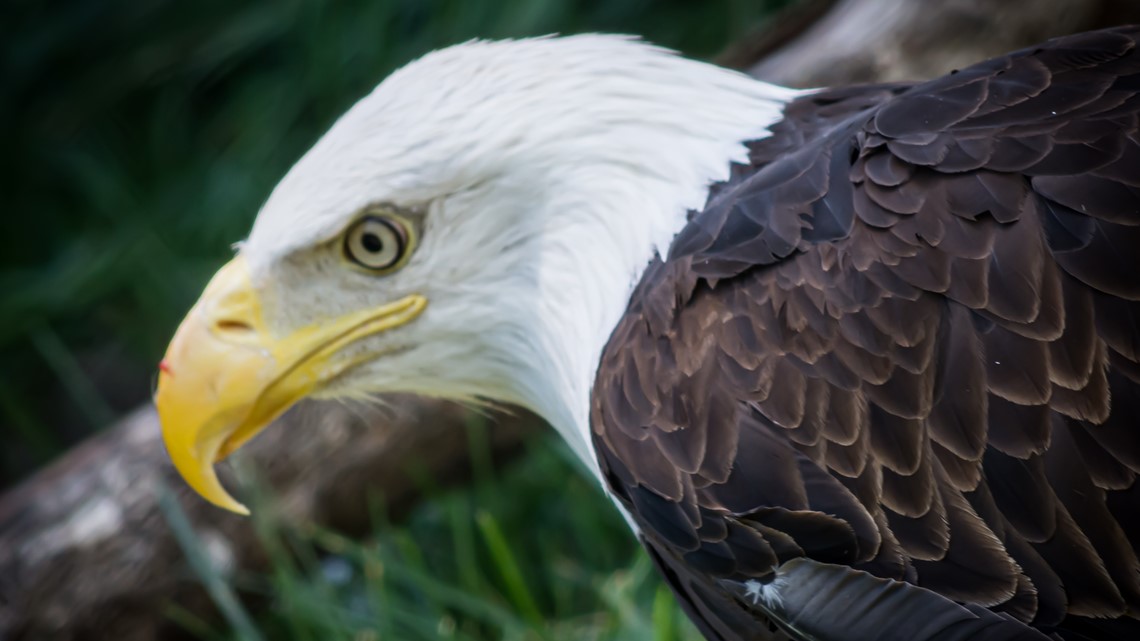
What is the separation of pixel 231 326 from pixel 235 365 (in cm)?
7

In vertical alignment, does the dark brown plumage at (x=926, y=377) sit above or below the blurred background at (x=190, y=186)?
below

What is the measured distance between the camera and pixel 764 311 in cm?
196

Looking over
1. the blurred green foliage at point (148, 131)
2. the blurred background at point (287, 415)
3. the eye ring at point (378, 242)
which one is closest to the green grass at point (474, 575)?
the blurred background at point (287, 415)

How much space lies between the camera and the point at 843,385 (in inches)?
74.2

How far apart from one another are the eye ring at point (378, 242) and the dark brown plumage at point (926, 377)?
489 millimetres

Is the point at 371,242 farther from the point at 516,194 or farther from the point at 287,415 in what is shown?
the point at 287,415

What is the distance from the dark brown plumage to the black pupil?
51cm

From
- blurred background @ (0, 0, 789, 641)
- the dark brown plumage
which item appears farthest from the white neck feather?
blurred background @ (0, 0, 789, 641)

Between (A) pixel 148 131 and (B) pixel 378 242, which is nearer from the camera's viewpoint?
(B) pixel 378 242

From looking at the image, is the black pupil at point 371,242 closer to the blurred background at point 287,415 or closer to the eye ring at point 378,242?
the eye ring at point 378,242

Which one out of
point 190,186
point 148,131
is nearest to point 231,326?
point 190,186

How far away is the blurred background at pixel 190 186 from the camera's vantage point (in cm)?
385

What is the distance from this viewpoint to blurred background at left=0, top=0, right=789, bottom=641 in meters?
3.85

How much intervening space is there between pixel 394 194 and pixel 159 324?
2.70 metres
